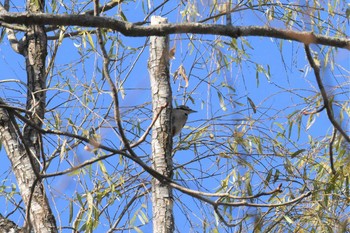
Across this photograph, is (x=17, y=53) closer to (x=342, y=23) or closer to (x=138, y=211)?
(x=138, y=211)

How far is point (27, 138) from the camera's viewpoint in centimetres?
331

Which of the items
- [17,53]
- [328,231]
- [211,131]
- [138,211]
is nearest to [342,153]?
[328,231]

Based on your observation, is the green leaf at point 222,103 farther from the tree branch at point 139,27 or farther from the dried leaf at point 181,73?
the tree branch at point 139,27

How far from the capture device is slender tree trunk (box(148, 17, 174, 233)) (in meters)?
3.07

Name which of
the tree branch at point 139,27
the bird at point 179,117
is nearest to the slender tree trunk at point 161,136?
the bird at point 179,117

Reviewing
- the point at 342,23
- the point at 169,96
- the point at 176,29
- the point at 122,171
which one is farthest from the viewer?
the point at 342,23

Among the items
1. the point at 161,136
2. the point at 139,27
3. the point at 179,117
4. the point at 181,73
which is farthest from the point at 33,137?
the point at 139,27

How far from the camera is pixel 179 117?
3.56m

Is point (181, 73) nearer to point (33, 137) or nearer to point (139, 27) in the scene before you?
point (33, 137)

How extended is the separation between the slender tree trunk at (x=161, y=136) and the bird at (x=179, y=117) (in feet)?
0.41

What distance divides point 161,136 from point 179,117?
1.17 ft

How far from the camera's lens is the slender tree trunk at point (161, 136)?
3072 millimetres

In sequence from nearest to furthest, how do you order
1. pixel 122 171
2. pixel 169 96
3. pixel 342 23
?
pixel 169 96
pixel 122 171
pixel 342 23

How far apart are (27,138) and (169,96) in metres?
0.57
